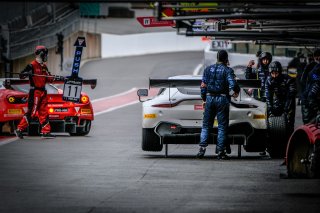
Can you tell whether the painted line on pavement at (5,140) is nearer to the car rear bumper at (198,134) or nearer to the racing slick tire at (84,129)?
the racing slick tire at (84,129)

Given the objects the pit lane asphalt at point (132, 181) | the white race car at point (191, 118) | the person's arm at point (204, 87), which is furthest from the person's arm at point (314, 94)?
the person's arm at point (204, 87)

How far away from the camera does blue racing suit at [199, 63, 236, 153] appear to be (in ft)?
52.8

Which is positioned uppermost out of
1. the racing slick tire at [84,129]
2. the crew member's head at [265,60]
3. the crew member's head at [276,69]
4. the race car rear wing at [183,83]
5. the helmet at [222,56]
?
the helmet at [222,56]

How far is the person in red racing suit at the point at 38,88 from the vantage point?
2009 centimetres

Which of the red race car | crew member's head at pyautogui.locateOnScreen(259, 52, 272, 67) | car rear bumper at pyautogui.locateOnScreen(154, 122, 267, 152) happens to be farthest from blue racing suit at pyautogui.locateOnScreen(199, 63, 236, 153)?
the red race car

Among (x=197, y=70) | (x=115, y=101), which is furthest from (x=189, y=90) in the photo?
(x=197, y=70)

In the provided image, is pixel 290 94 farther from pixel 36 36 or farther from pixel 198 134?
pixel 36 36

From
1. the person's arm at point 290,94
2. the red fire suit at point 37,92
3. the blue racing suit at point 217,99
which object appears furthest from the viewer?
the red fire suit at point 37,92

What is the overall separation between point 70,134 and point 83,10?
53887 mm

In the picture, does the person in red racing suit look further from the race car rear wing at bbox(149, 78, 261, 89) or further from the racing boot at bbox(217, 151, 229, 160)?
the racing boot at bbox(217, 151, 229, 160)

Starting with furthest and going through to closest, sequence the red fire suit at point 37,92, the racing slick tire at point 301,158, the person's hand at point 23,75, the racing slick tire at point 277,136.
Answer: the red fire suit at point 37,92 < the person's hand at point 23,75 < the racing slick tire at point 277,136 < the racing slick tire at point 301,158

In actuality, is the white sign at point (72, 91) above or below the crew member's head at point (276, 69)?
below

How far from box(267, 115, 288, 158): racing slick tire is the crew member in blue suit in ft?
2.72

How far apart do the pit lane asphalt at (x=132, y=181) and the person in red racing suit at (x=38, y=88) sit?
0.41m
